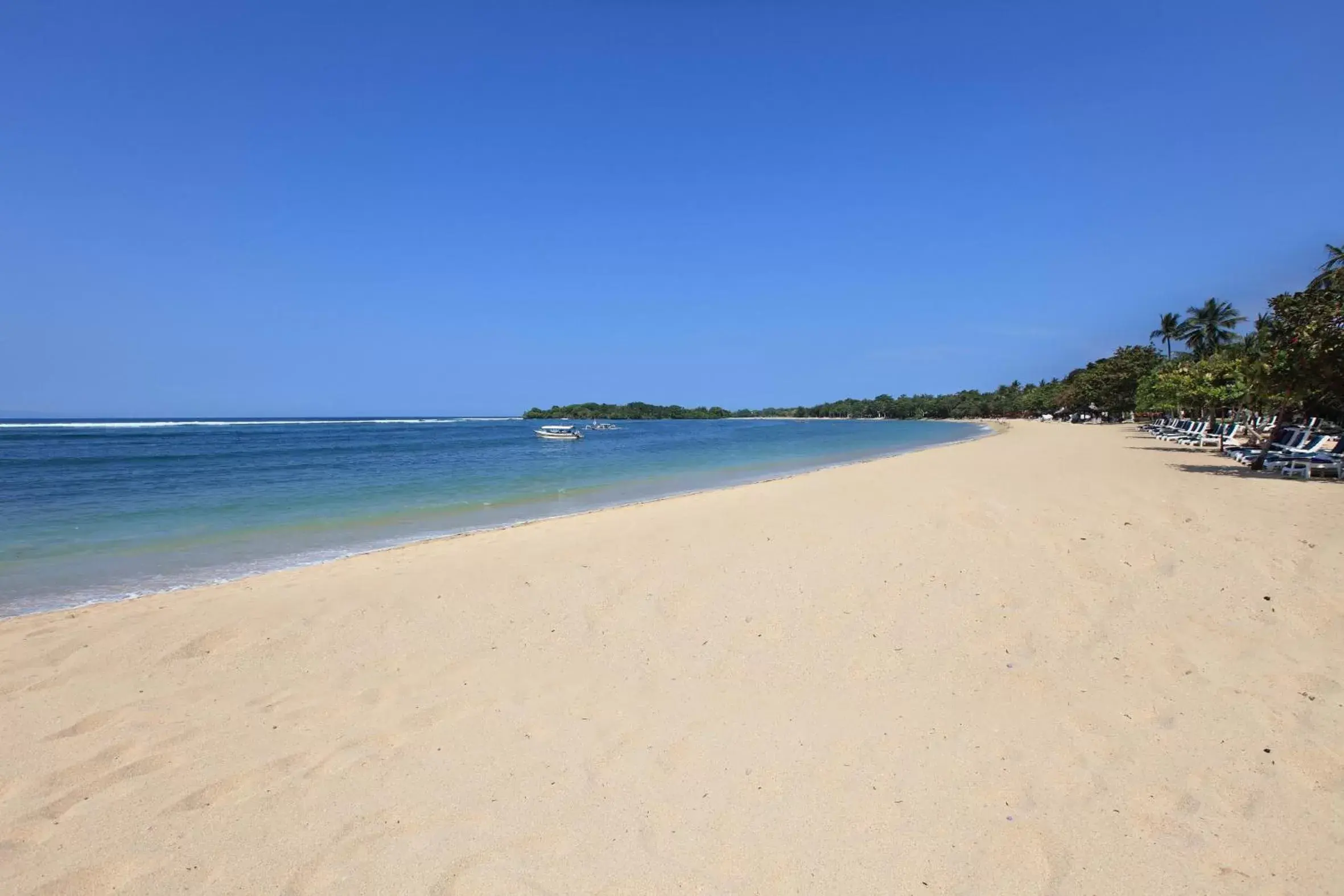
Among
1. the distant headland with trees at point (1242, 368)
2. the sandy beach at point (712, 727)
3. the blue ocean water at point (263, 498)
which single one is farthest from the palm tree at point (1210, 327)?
the sandy beach at point (712, 727)

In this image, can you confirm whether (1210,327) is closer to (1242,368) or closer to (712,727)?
(1242,368)

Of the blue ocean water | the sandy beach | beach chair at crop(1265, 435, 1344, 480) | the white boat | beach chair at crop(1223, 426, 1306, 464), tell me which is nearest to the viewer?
the sandy beach

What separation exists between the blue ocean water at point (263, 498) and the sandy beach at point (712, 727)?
277cm

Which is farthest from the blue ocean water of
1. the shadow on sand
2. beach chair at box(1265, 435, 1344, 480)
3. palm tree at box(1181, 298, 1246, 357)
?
palm tree at box(1181, 298, 1246, 357)

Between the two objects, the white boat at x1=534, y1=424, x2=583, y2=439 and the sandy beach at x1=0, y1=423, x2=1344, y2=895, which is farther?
the white boat at x1=534, y1=424, x2=583, y2=439

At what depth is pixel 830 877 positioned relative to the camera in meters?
2.55

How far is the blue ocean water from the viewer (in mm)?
9164

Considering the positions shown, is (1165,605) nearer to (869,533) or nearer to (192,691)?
(869,533)

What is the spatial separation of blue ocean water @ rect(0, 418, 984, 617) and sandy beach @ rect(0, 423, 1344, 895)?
277 cm

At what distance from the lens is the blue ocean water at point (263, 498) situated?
9.16m

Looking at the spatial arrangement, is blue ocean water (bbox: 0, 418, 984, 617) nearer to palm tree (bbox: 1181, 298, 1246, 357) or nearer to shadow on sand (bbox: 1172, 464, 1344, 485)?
shadow on sand (bbox: 1172, 464, 1344, 485)

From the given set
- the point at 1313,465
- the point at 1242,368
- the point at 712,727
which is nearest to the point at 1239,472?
the point at 1313,465

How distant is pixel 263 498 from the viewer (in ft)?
55.9

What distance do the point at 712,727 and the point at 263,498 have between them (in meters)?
17.3
